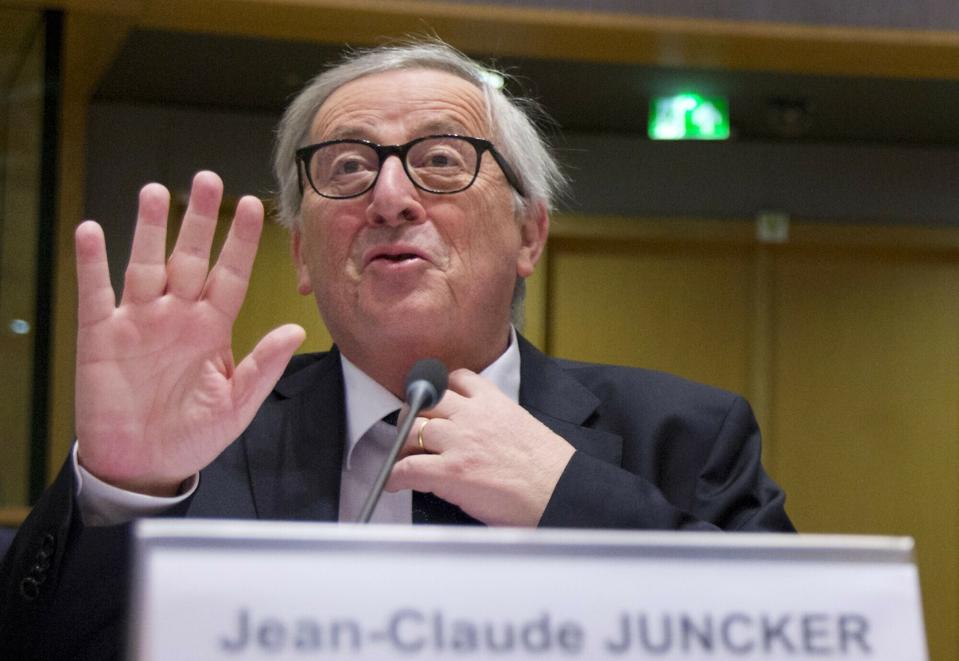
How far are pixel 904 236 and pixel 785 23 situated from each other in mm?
1706

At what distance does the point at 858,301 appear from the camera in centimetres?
482

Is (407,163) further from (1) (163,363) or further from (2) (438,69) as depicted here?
(1) (163,363)

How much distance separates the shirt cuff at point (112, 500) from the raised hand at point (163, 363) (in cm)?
1

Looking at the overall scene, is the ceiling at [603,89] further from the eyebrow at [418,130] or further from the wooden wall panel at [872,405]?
the eyebrow at [418,130]

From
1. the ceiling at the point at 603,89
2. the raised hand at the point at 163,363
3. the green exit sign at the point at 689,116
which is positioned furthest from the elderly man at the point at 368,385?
the green exit sign at the point at 689,116

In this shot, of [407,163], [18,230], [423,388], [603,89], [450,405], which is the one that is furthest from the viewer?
[603,89]

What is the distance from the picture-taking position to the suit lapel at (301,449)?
1.43 meters

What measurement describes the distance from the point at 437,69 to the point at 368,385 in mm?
406

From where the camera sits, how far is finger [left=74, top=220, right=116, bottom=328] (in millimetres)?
1129

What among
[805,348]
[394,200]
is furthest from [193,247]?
[805,348]

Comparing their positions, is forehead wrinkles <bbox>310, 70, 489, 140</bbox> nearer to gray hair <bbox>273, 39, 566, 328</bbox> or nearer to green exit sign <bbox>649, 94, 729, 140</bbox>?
gray hair <bbox>273, 39, 566, 328</bbox>

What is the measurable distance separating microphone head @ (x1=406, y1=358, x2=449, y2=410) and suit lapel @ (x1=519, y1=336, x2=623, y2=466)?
0.39m

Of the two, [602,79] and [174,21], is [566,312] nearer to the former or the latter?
[602,79]

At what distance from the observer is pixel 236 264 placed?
120cm
